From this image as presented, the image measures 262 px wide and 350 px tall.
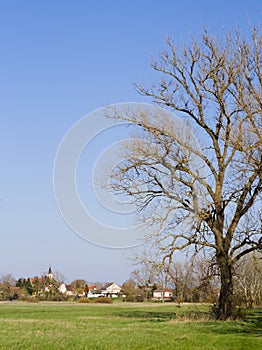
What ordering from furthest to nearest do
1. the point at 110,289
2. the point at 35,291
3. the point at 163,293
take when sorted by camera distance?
the point at 110,289, the point at 35,291, the point at 163,293

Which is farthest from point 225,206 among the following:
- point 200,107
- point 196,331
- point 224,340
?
point 224,340

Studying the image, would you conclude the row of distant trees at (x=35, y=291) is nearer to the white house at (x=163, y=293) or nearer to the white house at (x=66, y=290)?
the white house at (x=66, y=290)

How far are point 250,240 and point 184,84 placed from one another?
8.34 metres

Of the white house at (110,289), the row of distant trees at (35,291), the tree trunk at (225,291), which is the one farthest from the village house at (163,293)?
the white house at (110,289)

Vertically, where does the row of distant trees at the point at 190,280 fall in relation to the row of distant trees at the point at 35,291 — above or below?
below

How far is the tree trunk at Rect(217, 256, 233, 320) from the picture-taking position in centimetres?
2398

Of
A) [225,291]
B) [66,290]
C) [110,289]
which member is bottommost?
[225,291]

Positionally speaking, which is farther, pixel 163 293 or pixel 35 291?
pixel 35 291

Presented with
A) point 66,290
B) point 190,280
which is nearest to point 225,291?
point 190,280

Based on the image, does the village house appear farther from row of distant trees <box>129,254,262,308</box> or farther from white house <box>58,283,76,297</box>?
white house <box>58,283,76,297</box>

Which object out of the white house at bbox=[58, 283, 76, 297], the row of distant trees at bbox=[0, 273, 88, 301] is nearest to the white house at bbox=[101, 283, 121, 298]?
the white house at bbox=[58, 283, 76, 297]

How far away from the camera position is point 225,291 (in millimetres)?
24281

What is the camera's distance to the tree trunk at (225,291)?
78.7 ft

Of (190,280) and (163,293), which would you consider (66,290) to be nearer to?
(163,293)
